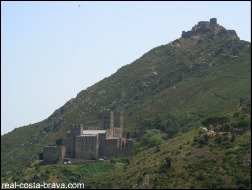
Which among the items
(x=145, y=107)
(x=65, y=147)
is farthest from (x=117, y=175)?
(x=145, y=107)

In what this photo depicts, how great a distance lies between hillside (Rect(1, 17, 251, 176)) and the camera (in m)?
115

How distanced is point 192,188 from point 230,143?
19.8 meters

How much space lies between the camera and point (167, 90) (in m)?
136

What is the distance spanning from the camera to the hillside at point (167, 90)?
4518 inches

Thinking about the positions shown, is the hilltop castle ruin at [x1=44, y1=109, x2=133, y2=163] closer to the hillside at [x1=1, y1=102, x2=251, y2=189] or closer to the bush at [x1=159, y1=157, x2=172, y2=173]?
the hillside at [x1=1, y1=102, x2=251, y2=189]

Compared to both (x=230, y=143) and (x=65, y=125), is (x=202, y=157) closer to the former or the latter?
(x=230, y=143)

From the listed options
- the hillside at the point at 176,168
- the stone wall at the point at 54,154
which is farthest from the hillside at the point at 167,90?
the hillside at the point at 176,168

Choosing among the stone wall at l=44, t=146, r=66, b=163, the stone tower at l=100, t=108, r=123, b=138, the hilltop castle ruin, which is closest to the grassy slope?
the hilltop castle ruin

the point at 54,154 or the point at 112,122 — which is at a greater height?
the point at 112,122

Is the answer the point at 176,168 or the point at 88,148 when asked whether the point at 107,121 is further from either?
the point at 176,168

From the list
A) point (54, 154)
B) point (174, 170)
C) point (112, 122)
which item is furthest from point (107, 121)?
point (174, 170)

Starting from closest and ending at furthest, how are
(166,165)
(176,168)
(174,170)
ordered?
(174,170) → (176,168) → (166,165)

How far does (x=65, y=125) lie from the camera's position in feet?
442

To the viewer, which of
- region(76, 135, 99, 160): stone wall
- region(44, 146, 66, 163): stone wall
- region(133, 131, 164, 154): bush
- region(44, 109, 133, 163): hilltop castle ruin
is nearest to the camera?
Answer: region(76, 135, 99, 160): stone wall
